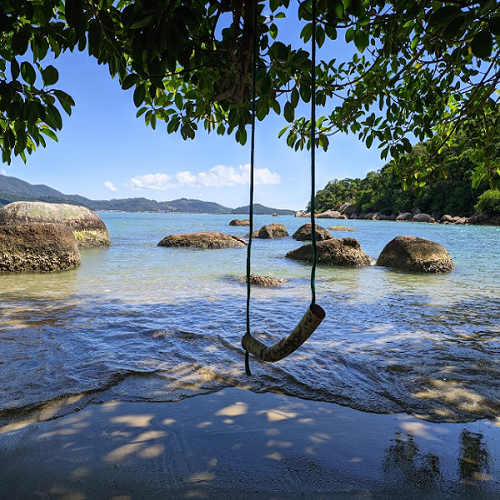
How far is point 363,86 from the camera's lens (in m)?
4.33

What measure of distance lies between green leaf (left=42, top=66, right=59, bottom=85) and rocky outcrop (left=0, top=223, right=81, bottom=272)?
327 inches

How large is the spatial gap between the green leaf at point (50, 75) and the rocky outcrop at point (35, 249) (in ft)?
27.3

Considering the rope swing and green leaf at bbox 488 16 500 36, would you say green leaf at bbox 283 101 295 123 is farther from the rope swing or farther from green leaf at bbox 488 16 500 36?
green leaf at bbox 488 16 500 36

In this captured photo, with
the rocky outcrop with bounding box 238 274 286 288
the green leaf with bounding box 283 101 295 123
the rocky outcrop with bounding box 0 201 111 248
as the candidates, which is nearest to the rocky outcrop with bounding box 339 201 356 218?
the rocky outcrop with bounding box 0 201 111 248

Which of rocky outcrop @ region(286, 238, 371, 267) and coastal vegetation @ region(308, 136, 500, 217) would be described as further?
coastal vegetation @ region(308, 136, 500, 217)

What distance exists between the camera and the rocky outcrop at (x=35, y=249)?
9031 millimetres

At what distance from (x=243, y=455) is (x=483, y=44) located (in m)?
2.32

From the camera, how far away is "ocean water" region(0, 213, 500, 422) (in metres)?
2.95

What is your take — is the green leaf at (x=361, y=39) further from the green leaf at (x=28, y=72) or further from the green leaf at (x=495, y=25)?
Result: the green leaf at (x=28, y=72)

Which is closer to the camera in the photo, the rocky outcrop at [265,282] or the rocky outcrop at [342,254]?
the rocky outcrop at [265,282]

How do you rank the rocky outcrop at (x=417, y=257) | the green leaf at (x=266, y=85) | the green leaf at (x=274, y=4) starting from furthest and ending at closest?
the rocky outcrop at (x=417, y=257) < the green leaf at (x=266, y=85) < the green leaf at (x=274, y=4)

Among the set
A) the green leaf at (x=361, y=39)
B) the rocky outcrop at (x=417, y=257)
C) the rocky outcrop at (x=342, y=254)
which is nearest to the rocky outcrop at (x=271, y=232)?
the rocky outcrop at (x=342, y=254)

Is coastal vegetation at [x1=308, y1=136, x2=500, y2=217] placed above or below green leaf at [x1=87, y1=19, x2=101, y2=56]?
above

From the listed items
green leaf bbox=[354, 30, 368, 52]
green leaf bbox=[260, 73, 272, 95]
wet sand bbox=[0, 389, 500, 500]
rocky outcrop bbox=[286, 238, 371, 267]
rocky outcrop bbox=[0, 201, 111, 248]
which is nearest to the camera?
wet sand bbox=[0, 389, 500, 500]
